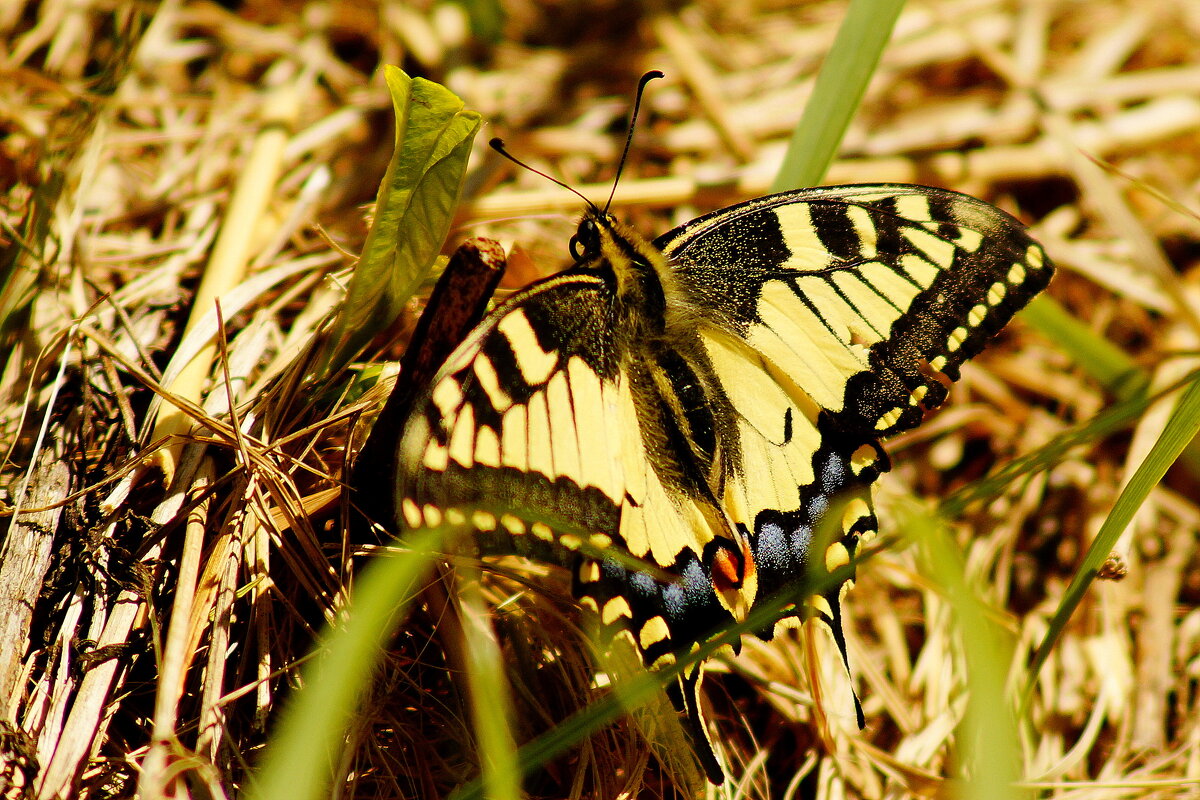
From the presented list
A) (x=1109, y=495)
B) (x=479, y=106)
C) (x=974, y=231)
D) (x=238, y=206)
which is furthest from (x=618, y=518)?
(x=479, y=106)

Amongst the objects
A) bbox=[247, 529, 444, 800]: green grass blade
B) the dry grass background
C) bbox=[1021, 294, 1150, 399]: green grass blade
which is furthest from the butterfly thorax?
bbox=[1021, 294, 1150, 399]: green grass blade

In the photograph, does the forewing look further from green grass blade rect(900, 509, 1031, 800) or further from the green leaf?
green grass blade rect(900, 509, 1031, 800)

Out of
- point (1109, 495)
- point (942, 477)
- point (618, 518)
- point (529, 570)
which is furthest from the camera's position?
point (942, 477)

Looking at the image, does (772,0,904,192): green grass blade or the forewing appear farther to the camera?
(772,0,904,192): green grass blade

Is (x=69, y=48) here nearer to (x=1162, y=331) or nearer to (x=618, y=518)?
(x=618, y=518)

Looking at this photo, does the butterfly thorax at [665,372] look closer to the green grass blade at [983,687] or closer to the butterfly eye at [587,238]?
the butterfly eye at [587,238]

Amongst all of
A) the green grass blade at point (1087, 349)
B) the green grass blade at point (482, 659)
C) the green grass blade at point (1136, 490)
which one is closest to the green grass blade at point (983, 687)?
the green grass blade at point (1136, 490)
